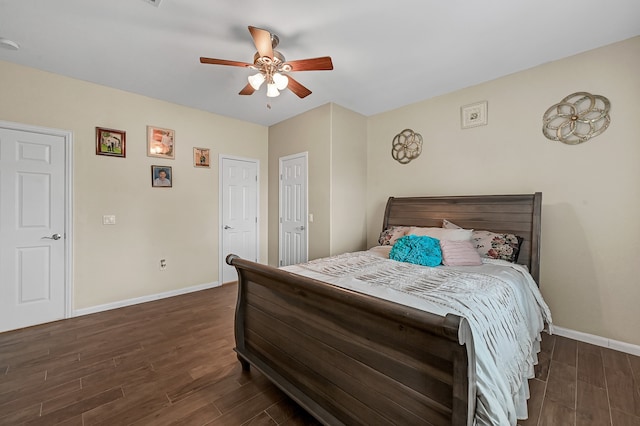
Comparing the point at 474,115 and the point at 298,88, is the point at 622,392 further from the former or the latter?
the point at 298,88

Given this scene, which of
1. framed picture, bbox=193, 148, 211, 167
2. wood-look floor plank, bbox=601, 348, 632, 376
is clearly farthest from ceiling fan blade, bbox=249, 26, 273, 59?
wood-look floor plank, bbox=601, 348, 632, 376

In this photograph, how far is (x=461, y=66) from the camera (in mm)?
2762

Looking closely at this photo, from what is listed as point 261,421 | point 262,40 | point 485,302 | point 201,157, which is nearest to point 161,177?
point 201,157

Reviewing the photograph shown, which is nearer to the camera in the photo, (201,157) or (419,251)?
(419,251)

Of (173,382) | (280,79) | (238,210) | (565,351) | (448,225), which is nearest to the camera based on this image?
(173,382)

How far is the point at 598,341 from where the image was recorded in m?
2.44

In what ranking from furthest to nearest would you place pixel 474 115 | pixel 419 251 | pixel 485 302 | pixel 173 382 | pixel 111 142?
pixel 111 142
pixel 474 115
pixel 419 251
pixel 173 382
pixel 485 302

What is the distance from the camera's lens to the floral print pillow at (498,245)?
2.56 meters

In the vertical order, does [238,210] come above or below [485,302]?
above

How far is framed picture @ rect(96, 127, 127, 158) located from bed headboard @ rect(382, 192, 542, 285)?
3.67m

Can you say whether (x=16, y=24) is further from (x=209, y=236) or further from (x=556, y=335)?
(x=556, y=335)

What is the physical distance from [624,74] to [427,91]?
5.61ft

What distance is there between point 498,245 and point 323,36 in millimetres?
2578

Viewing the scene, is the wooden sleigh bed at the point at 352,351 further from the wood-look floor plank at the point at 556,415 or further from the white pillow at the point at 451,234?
the white pillow at the point at 451,234
